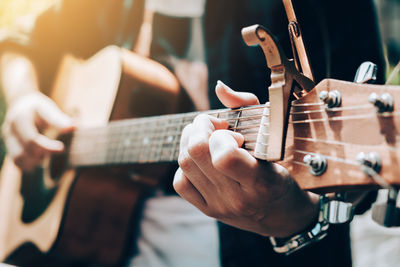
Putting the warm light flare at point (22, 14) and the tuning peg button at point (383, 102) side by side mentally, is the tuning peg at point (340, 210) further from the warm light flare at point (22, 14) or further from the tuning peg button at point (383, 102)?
the warm light flare at point (22, 14)

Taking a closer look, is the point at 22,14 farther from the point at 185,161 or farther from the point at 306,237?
the point at 306,237

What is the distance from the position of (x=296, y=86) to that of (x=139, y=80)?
0.64 meters

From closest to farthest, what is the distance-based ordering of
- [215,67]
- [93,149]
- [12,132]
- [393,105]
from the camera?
[393,105]
[215,67]
[93,149]
[12,132]

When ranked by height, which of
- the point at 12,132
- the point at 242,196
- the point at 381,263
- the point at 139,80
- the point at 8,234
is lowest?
the point at 381,263

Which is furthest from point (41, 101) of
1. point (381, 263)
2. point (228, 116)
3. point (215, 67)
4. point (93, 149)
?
point (381, 263)

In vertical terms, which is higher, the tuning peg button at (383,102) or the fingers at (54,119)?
the tuning peg button at (383,102)

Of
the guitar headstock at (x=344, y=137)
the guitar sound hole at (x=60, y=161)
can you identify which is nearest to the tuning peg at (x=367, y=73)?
the guitar headstock at (x=344, y=137)

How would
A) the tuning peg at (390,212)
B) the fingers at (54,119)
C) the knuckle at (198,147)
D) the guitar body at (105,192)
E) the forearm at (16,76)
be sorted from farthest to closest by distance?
the forearm at (16,76) → the fingers at (54,119) → the guitar body at (105,192) → the knuckle at (198,147) → the tuning peg at (390,212)

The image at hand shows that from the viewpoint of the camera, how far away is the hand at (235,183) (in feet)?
1.31

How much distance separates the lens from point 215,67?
813 millimetres

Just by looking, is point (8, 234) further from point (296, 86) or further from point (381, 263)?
point (381, 263)

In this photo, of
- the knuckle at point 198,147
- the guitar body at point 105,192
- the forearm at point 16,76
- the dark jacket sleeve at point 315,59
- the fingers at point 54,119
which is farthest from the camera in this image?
the forearm at point 16,76

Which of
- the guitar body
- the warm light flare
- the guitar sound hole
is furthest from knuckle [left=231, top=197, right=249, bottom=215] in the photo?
the warm light flare

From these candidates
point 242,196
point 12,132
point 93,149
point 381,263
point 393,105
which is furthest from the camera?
point 381,263
